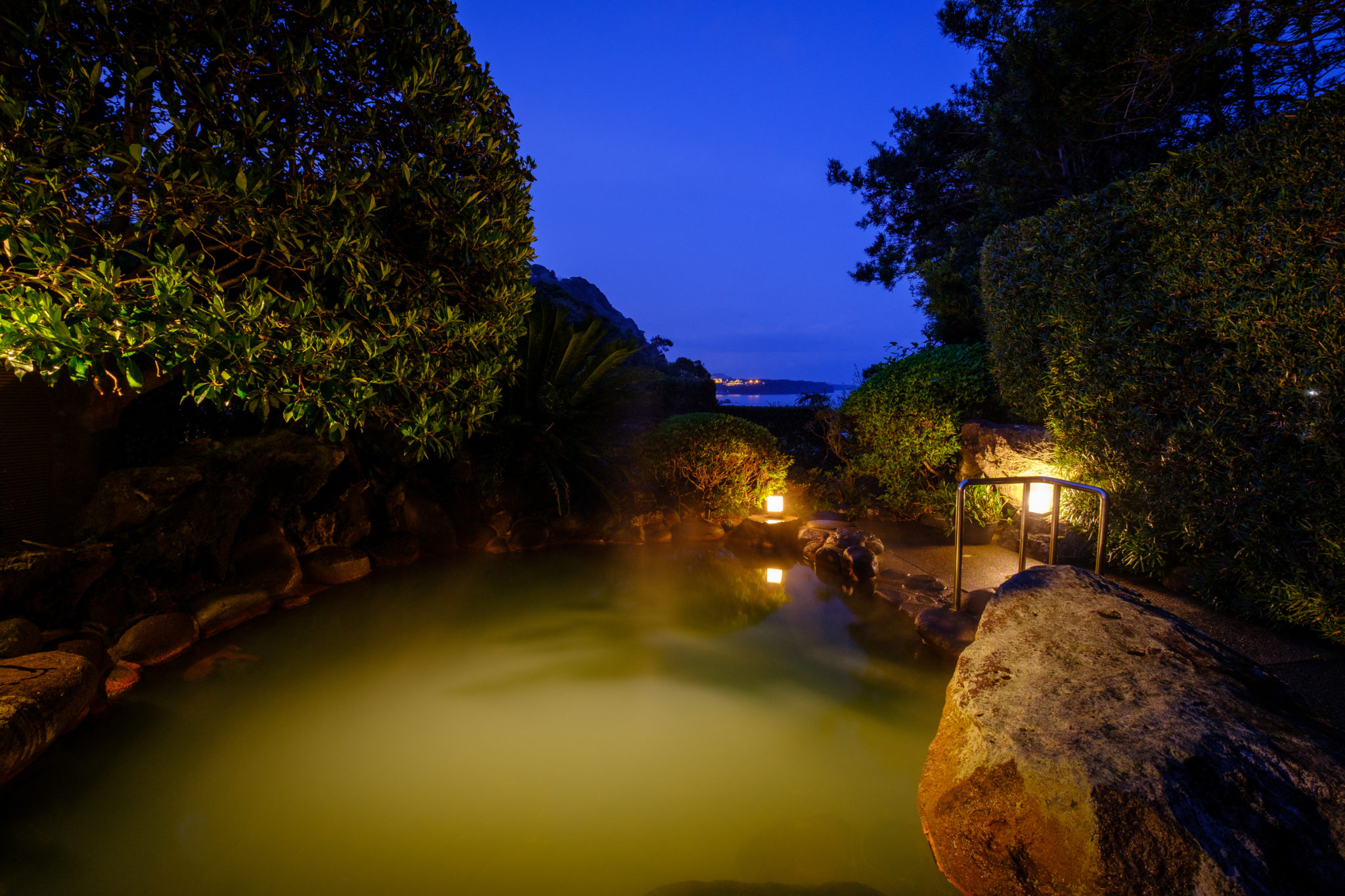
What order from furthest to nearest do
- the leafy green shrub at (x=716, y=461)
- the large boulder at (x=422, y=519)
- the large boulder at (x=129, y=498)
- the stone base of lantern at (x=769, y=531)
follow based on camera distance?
1. the leafy green shrub at (x=716, y=461)
2. the stone base of lantern at (x=769, y=531)
3. the large boulder at (x=422, y=519)
4. the large boulder at (x=129, y=498)

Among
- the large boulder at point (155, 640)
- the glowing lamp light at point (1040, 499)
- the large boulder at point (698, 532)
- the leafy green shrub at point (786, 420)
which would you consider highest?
the leafy green shrub at point (786, 420)

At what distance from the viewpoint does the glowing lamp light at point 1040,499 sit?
4.32m

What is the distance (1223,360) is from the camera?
3490 millimetres

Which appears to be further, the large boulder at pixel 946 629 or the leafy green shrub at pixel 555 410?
the leafy green shrub at pixel 555 410

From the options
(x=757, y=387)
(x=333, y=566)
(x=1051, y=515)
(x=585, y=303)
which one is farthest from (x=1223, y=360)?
(x=757, y=387)

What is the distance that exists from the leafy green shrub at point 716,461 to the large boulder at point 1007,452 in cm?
205

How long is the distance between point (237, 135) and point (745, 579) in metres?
4.69

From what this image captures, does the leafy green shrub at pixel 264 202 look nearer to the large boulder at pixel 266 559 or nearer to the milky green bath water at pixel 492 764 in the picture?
the milky green bath water at pixel 492 764

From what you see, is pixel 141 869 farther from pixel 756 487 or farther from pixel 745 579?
pixel 756 487

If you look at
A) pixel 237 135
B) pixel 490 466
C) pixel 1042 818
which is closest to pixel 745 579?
pixel 490 466

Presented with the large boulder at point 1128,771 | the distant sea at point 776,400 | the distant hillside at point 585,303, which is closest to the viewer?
the large boulder at point 1128,771

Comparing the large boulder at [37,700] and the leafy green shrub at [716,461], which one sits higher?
the leafy green shrub at [716,461]

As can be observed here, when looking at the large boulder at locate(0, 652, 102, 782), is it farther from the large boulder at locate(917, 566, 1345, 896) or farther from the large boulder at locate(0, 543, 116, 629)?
the large boulder at locate(917, 566, 1345, 896)

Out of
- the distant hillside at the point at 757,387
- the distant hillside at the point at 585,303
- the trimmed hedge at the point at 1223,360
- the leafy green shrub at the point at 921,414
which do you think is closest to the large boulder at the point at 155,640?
the trimmed hedge at the point at 1223,360
